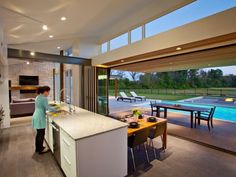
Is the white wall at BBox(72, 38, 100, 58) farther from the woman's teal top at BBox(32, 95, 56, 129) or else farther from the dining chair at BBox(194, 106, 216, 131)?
the dining chair at BBox(194, 106, 216, 131)

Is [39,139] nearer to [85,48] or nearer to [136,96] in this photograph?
[85,48]

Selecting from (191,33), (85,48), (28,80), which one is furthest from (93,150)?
(28,80)

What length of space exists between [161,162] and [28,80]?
400 inches

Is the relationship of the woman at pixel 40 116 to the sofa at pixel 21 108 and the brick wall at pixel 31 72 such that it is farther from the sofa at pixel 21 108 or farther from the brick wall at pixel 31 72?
the brick wall at pixel 31 72

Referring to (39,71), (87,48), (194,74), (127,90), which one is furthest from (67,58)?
(127,90)

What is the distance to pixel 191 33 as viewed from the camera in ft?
9.77

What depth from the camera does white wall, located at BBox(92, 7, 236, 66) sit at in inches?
98.1

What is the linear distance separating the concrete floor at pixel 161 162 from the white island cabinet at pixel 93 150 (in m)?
0.48

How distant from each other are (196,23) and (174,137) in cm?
300

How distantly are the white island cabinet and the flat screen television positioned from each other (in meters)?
9.16

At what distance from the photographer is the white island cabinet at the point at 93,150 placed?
1785 millimetres

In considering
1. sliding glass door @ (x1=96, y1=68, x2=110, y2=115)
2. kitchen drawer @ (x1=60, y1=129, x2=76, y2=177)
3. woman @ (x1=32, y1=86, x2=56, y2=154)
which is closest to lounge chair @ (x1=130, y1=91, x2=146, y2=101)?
sliding glass door @ (x1=96, y1=68, x2=110, y2=115)

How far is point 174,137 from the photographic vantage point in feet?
13.1

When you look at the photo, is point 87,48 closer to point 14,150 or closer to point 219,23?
point 14,150
